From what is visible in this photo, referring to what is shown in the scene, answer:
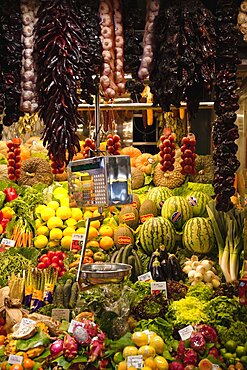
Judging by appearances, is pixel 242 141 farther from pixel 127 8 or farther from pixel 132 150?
pixel 127 8

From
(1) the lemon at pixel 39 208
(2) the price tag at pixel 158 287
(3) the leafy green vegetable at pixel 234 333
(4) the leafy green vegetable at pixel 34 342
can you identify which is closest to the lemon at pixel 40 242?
(1) the lemon at pixel 39 208

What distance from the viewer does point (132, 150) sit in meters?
6.98

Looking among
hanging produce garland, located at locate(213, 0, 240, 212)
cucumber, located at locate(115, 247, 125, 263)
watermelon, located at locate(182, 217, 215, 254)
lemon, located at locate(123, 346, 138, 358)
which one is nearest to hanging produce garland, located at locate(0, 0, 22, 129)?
hanging produce garland, located at locate(213, 0, 240, 212)

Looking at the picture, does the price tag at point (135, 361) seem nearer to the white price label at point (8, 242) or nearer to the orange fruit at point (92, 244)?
the orange fruit at point (92, 244)

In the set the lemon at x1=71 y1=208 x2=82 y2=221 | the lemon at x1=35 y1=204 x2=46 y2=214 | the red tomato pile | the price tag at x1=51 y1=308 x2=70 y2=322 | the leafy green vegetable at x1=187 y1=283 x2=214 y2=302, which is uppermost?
the lemon at x1=35 y1=204 x2=46 y2=214

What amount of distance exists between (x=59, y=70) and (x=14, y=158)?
2.68 metres

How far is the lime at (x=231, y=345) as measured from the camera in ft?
12.6

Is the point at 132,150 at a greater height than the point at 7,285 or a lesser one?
greater

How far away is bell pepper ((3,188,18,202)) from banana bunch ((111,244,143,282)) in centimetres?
143

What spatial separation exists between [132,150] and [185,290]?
277 centimetres

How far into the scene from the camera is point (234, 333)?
3906 millimetres

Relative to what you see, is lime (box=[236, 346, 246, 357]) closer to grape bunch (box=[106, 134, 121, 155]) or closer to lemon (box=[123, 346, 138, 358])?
lemon (box=[123, 346, 138, 358])

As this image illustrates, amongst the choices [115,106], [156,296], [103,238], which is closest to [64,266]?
[103,238]

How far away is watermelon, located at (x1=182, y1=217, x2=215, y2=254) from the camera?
514 centimetres
